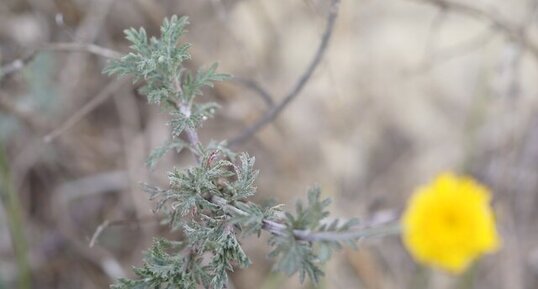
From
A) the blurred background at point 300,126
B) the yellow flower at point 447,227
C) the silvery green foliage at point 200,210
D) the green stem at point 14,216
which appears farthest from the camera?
the blurred background at point 300,126

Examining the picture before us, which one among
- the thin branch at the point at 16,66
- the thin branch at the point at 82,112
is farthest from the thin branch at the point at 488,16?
the thin branch at the point at 16,66

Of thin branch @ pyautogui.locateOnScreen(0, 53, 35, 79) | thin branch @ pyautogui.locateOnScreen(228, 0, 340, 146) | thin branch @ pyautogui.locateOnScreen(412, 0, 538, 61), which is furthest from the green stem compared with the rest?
thin branch @ pyautogui.locateOnScreen(412, 0, 538, 61)

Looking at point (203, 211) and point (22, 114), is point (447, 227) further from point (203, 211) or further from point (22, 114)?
point (22, 114)

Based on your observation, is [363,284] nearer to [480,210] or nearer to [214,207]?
[480,210]

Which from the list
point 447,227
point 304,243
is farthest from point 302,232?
point 447,227

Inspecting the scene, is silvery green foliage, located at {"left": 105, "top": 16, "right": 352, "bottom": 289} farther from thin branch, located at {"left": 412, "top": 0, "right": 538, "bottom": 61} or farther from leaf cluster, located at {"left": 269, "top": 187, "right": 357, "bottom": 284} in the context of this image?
thin branch, located at {"left": 412, "top": 0, "right": 538, "bottom": 61}

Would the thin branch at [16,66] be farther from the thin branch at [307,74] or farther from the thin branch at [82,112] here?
the thin branch at [307,74]
